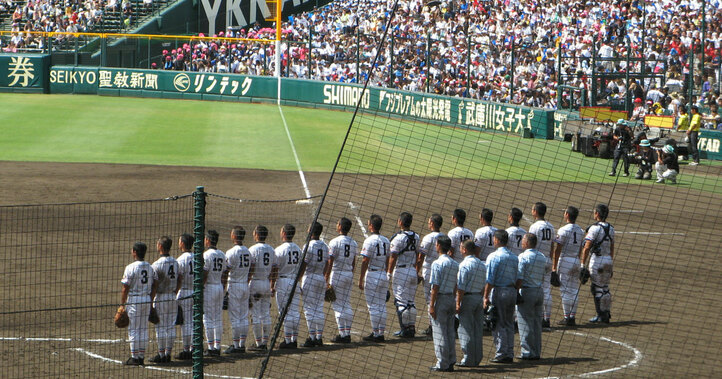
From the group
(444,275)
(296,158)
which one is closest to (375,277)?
(444,275)

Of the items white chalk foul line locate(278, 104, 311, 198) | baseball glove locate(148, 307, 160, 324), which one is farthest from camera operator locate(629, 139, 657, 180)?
baseball glove locate(148, 307, 160, 324)

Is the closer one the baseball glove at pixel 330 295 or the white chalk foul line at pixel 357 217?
the baseball glove at pixel 330 295

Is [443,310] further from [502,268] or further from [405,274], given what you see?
[405,274]

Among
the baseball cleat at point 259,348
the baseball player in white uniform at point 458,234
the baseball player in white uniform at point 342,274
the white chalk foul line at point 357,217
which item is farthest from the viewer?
the white chalk foul line at point 357,217

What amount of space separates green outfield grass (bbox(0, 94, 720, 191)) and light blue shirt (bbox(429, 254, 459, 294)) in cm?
1240

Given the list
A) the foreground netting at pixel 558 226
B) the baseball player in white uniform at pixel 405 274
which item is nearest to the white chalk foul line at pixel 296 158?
the foreground netting at pixel 558 226

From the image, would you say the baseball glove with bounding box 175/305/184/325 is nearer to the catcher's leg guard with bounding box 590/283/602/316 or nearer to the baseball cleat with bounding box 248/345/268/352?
the baseball cleat with bounding box 248/345/268/352

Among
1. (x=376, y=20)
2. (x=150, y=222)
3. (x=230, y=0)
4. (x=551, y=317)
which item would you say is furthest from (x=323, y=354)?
(x=230, y=0)

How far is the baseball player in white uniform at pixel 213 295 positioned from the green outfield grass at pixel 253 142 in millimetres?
12259

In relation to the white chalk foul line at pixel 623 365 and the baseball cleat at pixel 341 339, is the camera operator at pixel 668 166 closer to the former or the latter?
the white chalk foul line at pixel 623 365

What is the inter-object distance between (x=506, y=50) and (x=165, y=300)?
993 inches

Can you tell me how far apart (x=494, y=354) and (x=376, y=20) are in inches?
1247

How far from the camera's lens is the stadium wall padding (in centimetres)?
3425

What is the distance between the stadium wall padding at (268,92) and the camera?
3425 cm
